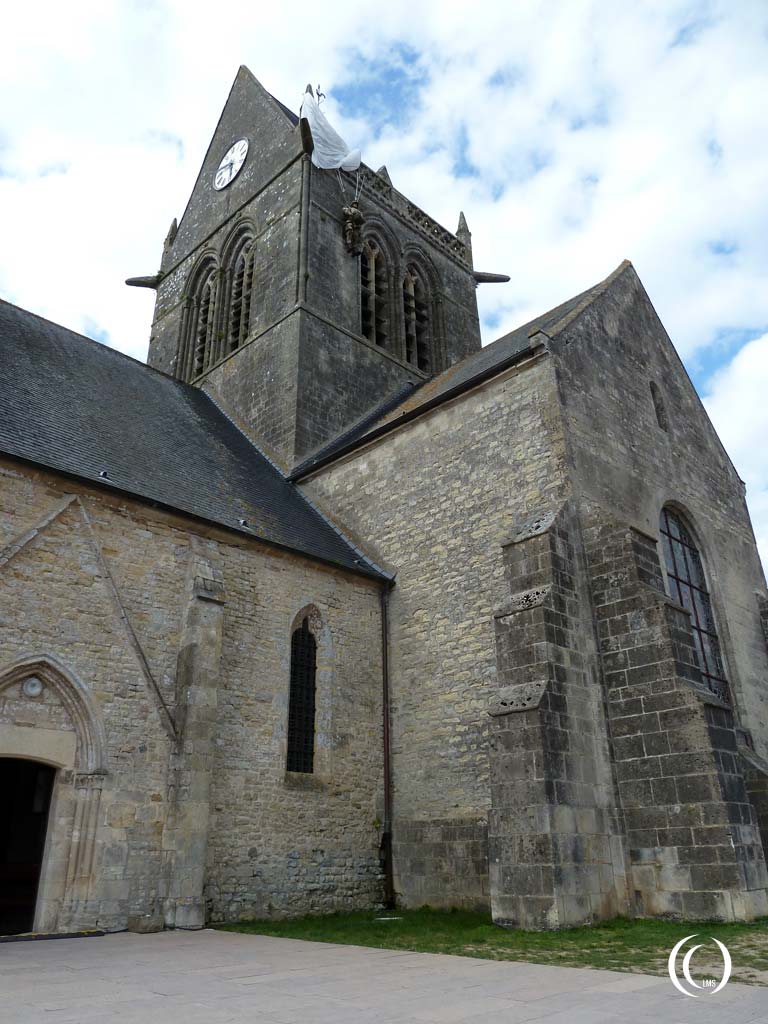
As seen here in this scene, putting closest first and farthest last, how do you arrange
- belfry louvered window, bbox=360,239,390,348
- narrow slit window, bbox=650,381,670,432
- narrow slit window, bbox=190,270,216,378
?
narrow slit window, bbox=650,381,670,432 < belfry louvered window, bbox=360,239,390,348 < narrow slit window, bbox=190,270,216,378

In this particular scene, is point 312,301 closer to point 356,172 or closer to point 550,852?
point 356,172

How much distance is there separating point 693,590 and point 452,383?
6101 mm

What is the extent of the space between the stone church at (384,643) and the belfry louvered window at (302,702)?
0.04 metres

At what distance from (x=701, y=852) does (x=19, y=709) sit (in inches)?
316

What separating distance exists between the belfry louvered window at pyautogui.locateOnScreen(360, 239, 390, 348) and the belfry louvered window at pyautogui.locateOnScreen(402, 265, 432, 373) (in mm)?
745

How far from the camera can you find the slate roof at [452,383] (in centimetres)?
1306

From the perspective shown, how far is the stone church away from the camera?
8789 mm

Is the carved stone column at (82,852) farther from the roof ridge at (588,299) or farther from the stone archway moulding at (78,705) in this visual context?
the roof ridge at (588,299)

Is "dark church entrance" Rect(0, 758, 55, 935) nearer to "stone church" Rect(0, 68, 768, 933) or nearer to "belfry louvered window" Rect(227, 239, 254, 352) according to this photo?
"stone church" Rect(0, 68, 768, 933)

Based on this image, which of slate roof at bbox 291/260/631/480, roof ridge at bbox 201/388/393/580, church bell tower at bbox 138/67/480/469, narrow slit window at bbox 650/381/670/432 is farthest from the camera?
church bell tower at bbox 138/67/480/469

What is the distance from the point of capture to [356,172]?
2092cm

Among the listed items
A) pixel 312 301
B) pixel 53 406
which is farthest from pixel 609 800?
pixel 312 301
